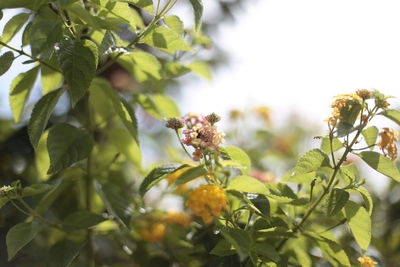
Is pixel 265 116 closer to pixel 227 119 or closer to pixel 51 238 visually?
pixel 227 119

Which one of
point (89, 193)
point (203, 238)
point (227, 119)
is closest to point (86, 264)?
point (89, 193)

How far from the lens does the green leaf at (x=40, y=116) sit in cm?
76

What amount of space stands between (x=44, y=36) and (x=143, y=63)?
0.28 m

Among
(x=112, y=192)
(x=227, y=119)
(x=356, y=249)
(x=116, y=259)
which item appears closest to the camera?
(x=112, y=192)

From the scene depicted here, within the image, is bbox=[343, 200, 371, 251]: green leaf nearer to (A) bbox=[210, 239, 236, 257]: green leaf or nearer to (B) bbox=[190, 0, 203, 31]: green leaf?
(A) bbox=[210, 239, 236, 257]: green leaf

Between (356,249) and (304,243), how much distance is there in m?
0.14

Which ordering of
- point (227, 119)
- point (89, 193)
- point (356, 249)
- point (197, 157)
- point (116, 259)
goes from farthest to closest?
point (227, 119)
point (116, 259)
point (356, 249)
point (89, 193)
point (197, 157)

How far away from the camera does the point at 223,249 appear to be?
75cm

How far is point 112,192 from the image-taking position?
0.92 meters

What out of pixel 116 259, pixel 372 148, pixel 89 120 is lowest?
pixel 116 259

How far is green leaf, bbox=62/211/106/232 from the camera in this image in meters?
0.87

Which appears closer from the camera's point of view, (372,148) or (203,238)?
(372,148)

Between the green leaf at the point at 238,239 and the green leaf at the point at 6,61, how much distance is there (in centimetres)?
41

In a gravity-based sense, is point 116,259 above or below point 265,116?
below
